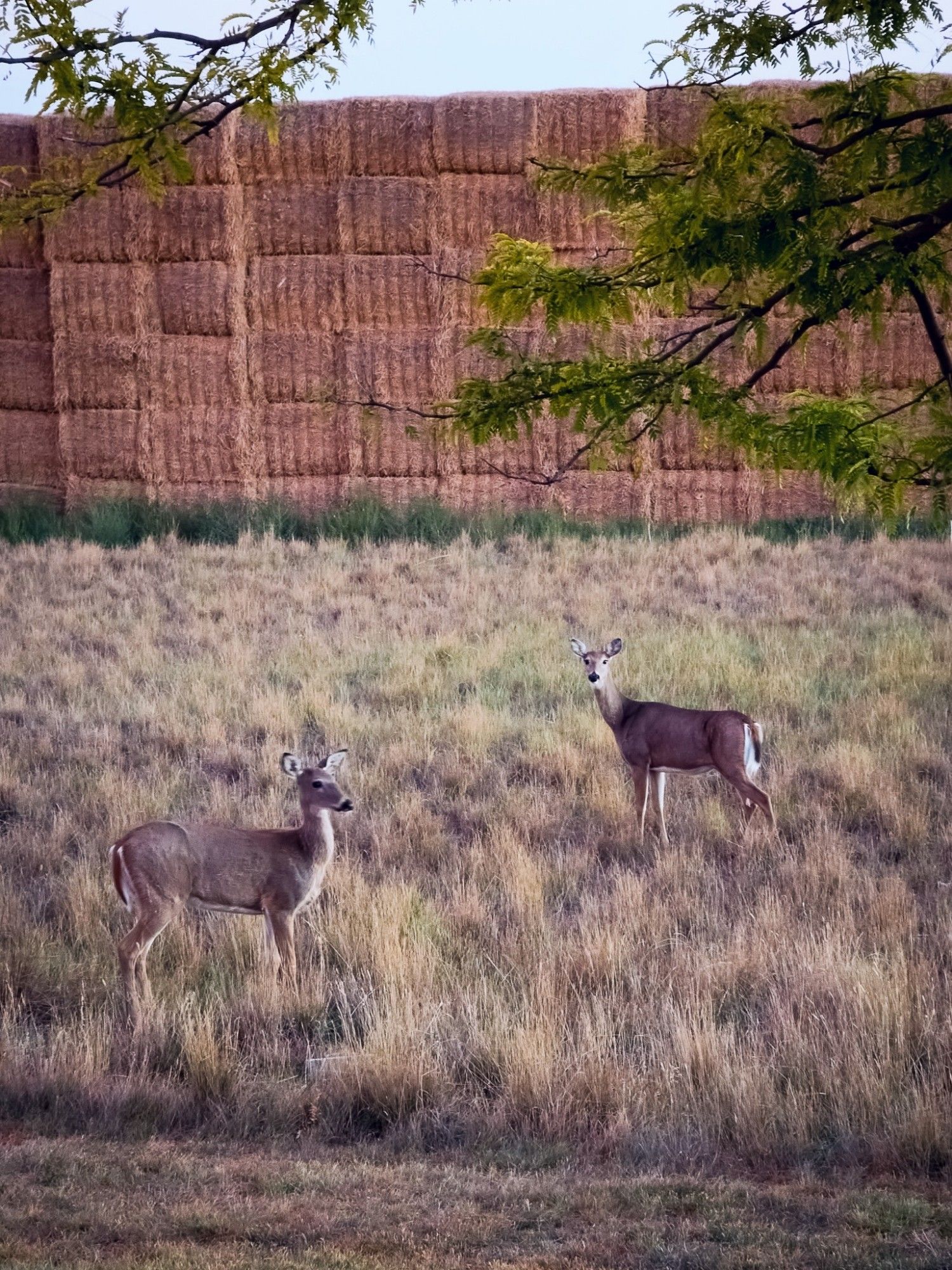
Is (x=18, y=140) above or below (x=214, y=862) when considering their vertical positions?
above

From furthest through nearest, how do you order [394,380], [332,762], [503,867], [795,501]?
1. [394,380]
2. [795,501]
3. [503,867]
4. [332,762]

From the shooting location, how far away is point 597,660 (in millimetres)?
9383

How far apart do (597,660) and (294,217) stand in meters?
12.0

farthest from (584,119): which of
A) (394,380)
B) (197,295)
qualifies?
(197,295)

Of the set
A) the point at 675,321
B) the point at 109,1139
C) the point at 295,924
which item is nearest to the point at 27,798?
the point at 295,924

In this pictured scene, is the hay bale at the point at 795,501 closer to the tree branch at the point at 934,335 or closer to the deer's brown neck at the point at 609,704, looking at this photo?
the deer's brown neck at the point at 609,704

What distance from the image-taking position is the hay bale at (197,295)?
19.8 m

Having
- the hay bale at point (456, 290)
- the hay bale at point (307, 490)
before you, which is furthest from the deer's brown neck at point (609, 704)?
the hay bale at point (307, 490)

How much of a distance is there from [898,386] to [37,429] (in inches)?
427

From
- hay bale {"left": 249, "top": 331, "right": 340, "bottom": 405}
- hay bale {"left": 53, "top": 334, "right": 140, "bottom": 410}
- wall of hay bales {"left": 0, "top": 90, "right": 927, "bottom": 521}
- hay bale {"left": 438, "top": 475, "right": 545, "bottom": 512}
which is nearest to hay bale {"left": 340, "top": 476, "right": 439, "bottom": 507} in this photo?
wall of hay bales {"left": 0, "top": 90, "right": 927, "bottom": 521}

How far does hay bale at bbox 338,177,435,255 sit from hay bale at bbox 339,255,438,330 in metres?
0.20

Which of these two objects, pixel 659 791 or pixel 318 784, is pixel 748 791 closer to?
pixel 659 791

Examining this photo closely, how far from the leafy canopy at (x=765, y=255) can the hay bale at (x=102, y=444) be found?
45.9 ft

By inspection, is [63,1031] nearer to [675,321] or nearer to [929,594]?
[929,594]
